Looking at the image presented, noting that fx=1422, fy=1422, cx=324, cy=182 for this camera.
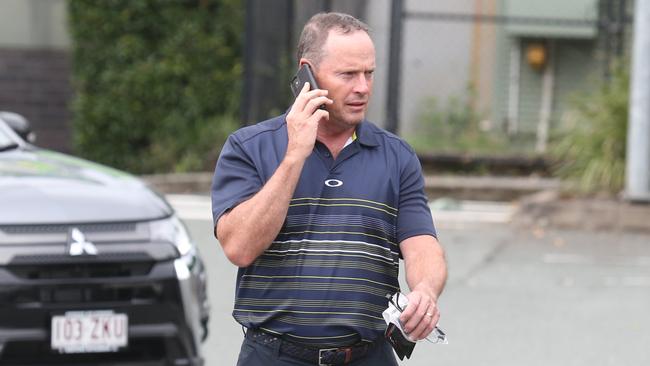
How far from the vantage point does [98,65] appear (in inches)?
661

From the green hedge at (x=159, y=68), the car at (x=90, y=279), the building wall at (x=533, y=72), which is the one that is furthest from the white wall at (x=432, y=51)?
the car at (x=90, y=279)

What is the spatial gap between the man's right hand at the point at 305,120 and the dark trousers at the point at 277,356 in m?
0.58

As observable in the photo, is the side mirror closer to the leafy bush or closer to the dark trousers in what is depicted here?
the dark trousers

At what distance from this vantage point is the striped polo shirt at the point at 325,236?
3943mm

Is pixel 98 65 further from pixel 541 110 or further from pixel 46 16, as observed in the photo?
pixel 541 110

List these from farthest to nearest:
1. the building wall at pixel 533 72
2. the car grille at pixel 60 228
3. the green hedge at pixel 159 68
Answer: the building wall at pixel 533 72 < the green hedge at pixel 159 68 < the car grille at pixel 60 228

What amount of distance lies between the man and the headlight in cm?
253

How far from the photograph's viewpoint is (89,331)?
6254 millimetres

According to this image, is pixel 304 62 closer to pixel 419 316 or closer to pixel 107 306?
pixel 419 316

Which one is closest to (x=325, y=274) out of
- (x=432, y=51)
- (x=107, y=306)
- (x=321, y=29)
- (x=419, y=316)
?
(x=419, y=316)

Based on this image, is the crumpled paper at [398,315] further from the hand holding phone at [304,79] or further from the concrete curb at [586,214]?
the concrete curb at [586,214]

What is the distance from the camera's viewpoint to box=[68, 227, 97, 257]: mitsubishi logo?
6.27 meters

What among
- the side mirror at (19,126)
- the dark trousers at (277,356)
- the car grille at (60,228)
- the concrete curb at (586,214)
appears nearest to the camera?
the dark trousers at (277,356)

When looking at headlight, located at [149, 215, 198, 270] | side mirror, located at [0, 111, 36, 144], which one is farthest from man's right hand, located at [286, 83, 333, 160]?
side mirror, located at [0, 111, 36, 144]
